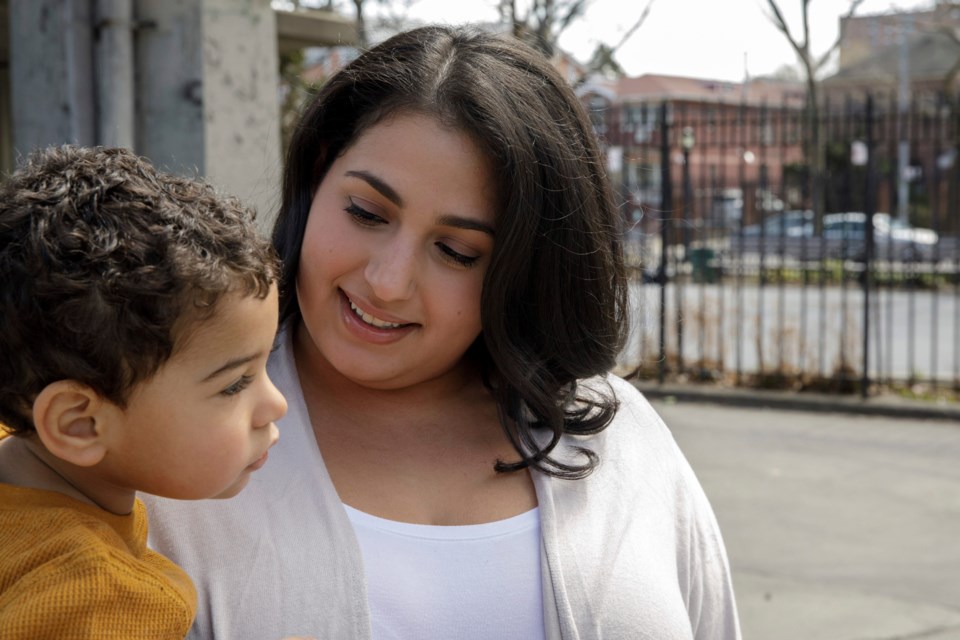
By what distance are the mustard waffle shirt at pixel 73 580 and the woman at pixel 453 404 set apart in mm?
285

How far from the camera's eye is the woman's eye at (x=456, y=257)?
6.45 feet

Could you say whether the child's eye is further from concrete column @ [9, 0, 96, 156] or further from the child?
concrete column @ [9, 0, 96, 156]

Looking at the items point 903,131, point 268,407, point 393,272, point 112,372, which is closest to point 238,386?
point 268,407

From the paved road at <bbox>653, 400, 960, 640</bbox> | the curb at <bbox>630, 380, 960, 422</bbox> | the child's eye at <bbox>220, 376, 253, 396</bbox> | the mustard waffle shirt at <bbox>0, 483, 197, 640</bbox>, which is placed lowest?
the paved road at <bbox>653, 400, 960, 640</bbox>

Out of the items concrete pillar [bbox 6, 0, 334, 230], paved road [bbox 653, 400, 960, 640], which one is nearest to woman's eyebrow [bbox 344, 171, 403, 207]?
concrete pillar [bbox 6, 0, 334, 230]

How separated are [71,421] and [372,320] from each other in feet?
2.25

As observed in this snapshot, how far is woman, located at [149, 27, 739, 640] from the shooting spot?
1736mm

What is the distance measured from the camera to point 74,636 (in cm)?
125

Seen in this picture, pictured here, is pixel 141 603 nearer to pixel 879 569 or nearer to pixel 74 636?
pixel 74 636

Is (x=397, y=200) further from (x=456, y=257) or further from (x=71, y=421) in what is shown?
(x=71, y=421)

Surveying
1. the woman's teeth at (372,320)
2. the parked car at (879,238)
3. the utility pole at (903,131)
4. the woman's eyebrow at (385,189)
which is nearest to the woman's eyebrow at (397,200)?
the woman's eyebrow at (385,189)

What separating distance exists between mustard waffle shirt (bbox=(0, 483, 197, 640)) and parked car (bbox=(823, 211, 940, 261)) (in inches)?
404

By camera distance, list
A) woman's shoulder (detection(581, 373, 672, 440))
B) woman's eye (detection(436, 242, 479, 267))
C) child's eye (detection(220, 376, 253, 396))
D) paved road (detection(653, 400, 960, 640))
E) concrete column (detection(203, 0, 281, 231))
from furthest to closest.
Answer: paved road (detection(653, 400, 960, 640)) → concrete column (detection(203, 0, 281, 231)) → woman's shoulder (detection(581, 373, 672, 440)) → woman's eye (detection(436, 242, 479, 267)) → child's eye (detection(220, 376, 253, 396))

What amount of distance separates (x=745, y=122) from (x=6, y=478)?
979 centimetres
